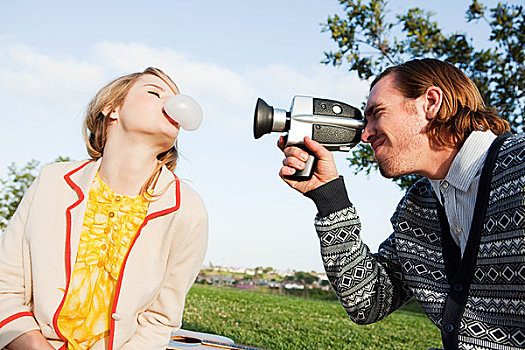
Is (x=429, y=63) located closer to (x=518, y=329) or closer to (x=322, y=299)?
(x=518, y=329)

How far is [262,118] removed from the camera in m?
1.96

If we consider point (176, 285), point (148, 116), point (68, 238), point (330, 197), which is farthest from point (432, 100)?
point (68, 238)

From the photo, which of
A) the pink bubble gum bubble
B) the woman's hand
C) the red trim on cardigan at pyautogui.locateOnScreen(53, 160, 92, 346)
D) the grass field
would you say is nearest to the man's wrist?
the pink bubble gum bubble

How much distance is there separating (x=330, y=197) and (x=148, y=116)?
0.75 metres

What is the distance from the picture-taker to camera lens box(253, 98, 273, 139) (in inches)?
77.0

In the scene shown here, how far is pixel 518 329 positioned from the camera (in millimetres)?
1744

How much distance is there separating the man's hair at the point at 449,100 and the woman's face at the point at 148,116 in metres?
0.99

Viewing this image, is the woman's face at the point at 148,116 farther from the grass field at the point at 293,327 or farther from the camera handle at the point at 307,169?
the grass field at the point at 293,327

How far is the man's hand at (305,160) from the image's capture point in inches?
79.7

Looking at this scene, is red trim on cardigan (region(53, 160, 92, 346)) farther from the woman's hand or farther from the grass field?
the grass field

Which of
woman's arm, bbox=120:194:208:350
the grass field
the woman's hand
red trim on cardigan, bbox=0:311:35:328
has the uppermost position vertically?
woman's arm, bbox=120:194:208:350

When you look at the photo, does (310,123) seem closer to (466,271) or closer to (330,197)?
(330,197)

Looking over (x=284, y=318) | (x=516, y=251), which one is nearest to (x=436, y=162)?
(x=516, y=251)

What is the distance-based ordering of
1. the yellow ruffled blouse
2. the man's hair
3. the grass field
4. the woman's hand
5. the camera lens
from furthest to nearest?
the grass field → the man's hair → the camera lens → the yellow ruffled blouse → the woman's hand
